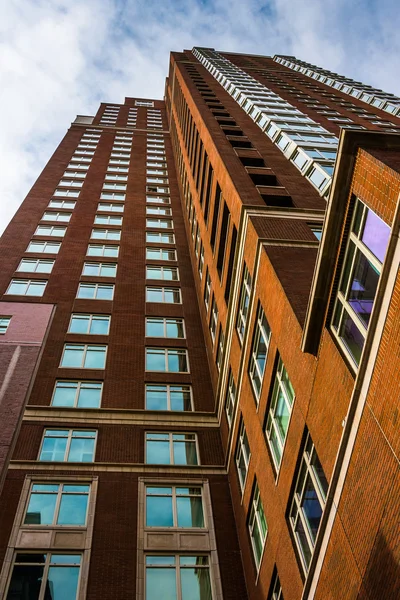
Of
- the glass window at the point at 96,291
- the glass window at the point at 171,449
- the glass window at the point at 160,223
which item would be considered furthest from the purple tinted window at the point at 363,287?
the glass window at the point at 160,223

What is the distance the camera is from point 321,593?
40.2 feet

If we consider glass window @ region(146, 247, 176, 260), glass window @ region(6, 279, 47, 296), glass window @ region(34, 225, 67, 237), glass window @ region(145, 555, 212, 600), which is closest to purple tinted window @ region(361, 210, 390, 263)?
glass window @ region(145, 555, 212, 600)

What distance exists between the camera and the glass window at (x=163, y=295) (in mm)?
35062

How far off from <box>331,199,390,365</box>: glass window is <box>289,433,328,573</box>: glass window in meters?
3.48

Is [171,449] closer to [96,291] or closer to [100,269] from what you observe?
[96,291]

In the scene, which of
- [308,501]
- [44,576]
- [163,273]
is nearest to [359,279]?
[308,501]

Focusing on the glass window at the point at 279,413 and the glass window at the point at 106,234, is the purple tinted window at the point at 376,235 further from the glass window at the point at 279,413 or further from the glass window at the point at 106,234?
the glass window at the point at 106,234

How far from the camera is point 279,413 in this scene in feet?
56.6

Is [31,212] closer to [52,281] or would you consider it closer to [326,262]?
[52,281]

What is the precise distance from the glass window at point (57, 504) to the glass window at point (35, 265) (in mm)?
17960

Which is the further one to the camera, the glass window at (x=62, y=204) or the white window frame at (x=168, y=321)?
the glass window at (x=62, y=204)

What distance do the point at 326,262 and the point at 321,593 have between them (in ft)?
25.8

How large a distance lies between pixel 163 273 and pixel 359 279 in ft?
88.3

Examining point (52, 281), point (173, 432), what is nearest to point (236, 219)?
point (173, 432)
